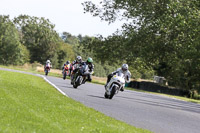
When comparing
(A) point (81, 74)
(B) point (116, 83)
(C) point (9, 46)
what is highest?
(C) point (9, 46)

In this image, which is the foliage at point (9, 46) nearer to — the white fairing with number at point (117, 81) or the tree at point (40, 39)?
the tree at point (40, 39)

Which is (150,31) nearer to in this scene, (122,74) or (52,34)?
(122,74)

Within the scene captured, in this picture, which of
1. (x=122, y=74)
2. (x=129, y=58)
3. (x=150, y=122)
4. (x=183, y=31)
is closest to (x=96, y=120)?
(x=150, y=122)

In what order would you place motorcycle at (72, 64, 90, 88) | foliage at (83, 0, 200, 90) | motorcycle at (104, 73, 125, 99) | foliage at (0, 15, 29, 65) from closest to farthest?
motorcycle at (104, 73, 125, 99), motorcycle at (72, 64, 90, 88), foliage at (83, 0, 200, 90), foliage at (0, 15, 29, 65)

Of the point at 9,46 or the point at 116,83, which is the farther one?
the point at 9,46

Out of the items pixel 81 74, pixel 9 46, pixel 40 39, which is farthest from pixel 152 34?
pixel 40 39

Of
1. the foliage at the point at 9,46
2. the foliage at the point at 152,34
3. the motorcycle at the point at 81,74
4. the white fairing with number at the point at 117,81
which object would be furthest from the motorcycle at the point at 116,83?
the foliage at the point at 9,46

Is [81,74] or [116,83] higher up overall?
[81,74]

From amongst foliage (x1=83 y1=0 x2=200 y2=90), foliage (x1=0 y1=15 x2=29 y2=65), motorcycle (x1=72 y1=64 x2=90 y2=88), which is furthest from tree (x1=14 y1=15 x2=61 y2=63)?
motorcycle (x1=72 y1=64 x2=90 y2=88)

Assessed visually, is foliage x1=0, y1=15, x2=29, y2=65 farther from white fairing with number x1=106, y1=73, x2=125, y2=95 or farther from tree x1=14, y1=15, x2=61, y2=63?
white fairing with number x1=106, y1=73, x2=125, y2=95

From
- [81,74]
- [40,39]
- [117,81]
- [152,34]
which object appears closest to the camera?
[117,81]

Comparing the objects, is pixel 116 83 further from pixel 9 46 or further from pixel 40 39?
pixel 40 39

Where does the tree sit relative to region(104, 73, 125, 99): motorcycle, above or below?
above

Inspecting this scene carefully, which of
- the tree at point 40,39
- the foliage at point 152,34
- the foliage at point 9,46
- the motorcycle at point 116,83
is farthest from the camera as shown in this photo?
the tree at point 40,39
